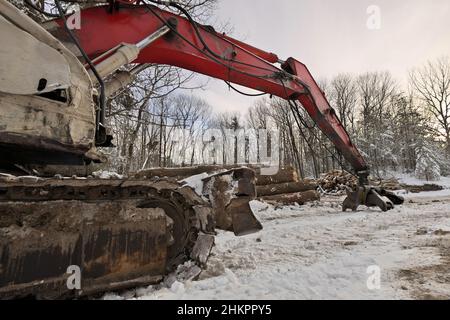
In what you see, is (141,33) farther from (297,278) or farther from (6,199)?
(297,278)

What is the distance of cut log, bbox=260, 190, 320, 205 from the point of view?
26.2 ft

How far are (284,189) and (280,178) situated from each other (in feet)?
1.27

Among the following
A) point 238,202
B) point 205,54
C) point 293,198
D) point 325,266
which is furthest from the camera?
point 293,198

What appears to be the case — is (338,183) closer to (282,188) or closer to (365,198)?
(282,188)

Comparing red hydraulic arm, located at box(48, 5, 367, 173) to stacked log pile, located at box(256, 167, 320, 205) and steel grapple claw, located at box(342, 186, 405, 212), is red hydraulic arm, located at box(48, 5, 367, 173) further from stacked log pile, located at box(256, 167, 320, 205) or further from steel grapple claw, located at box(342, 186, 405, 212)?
stacked log pile, located at box(256, 167, 320, 205)

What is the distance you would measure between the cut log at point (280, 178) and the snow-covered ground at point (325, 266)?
4109 millimetres

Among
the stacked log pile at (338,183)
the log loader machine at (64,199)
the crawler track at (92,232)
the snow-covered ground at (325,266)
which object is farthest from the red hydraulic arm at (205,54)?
the stacked log pile at (338,183)

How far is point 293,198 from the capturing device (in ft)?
27.5

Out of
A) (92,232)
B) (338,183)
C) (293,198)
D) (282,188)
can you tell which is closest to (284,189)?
(282,188)

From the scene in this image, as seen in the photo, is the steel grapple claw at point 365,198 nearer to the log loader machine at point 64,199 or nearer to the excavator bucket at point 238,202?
the excavator bucket at point 238,202

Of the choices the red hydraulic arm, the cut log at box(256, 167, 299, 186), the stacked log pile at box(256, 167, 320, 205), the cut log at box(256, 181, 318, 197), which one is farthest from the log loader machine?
the cut log at box(256, 167, 299, 186)

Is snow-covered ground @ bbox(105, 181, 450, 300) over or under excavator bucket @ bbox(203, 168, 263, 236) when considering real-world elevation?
under

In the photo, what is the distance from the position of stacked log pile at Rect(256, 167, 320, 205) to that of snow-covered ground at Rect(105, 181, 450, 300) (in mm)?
3825
